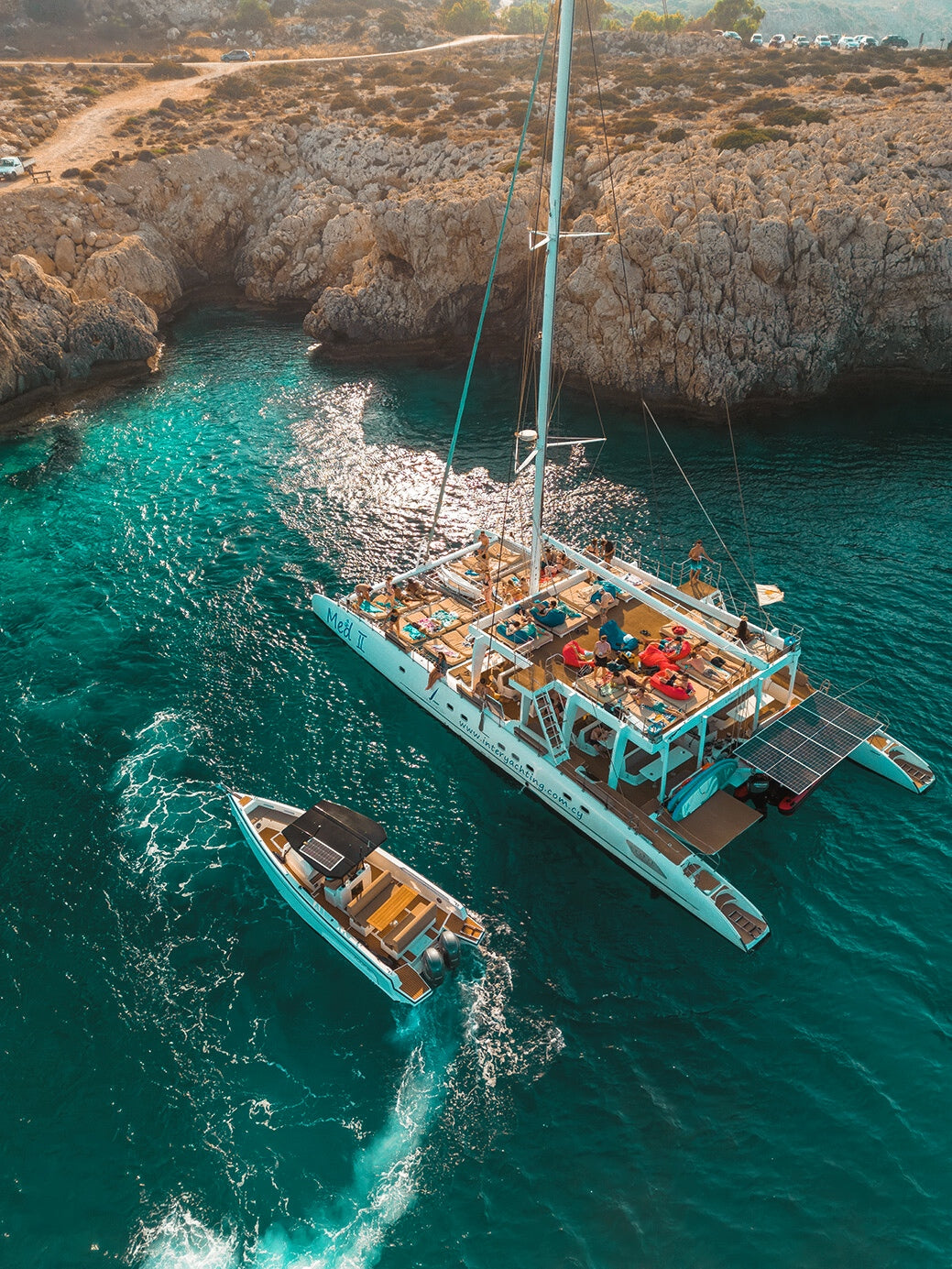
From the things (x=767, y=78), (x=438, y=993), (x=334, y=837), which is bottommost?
(x=438, y=993)

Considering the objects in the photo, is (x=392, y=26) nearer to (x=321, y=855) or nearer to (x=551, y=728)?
(x=551, y=728)

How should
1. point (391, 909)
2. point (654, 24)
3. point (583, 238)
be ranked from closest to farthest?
point (391, 909) → point (583, 238) → point (654, 24)

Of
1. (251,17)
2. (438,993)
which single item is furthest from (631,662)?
(251,17)

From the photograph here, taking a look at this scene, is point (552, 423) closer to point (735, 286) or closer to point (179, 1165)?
point (735, 286)

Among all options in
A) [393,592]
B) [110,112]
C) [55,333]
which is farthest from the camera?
[110,112]

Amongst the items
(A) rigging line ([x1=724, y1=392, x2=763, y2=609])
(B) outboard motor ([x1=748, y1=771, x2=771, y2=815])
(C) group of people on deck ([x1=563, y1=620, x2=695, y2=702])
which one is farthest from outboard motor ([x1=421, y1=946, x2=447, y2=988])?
(A) rigging line ([x1=724, y1=392, x2=763, y2=609])

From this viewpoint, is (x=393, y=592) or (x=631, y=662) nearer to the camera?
(x=631, y=662)

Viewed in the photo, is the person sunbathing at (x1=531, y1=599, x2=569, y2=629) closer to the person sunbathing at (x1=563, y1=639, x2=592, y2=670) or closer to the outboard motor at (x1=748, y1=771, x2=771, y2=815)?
the person sunbathing at (x1=563, y1=639, x2=592, y2=670)

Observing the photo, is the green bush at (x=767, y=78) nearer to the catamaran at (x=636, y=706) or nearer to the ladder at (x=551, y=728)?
the catamaran at (x=636, y=706)

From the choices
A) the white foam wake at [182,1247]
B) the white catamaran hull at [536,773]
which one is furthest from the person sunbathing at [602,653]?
the white foam wake at [182,1247]

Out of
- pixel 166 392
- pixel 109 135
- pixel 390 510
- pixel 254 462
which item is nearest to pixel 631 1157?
pixel 390 510
